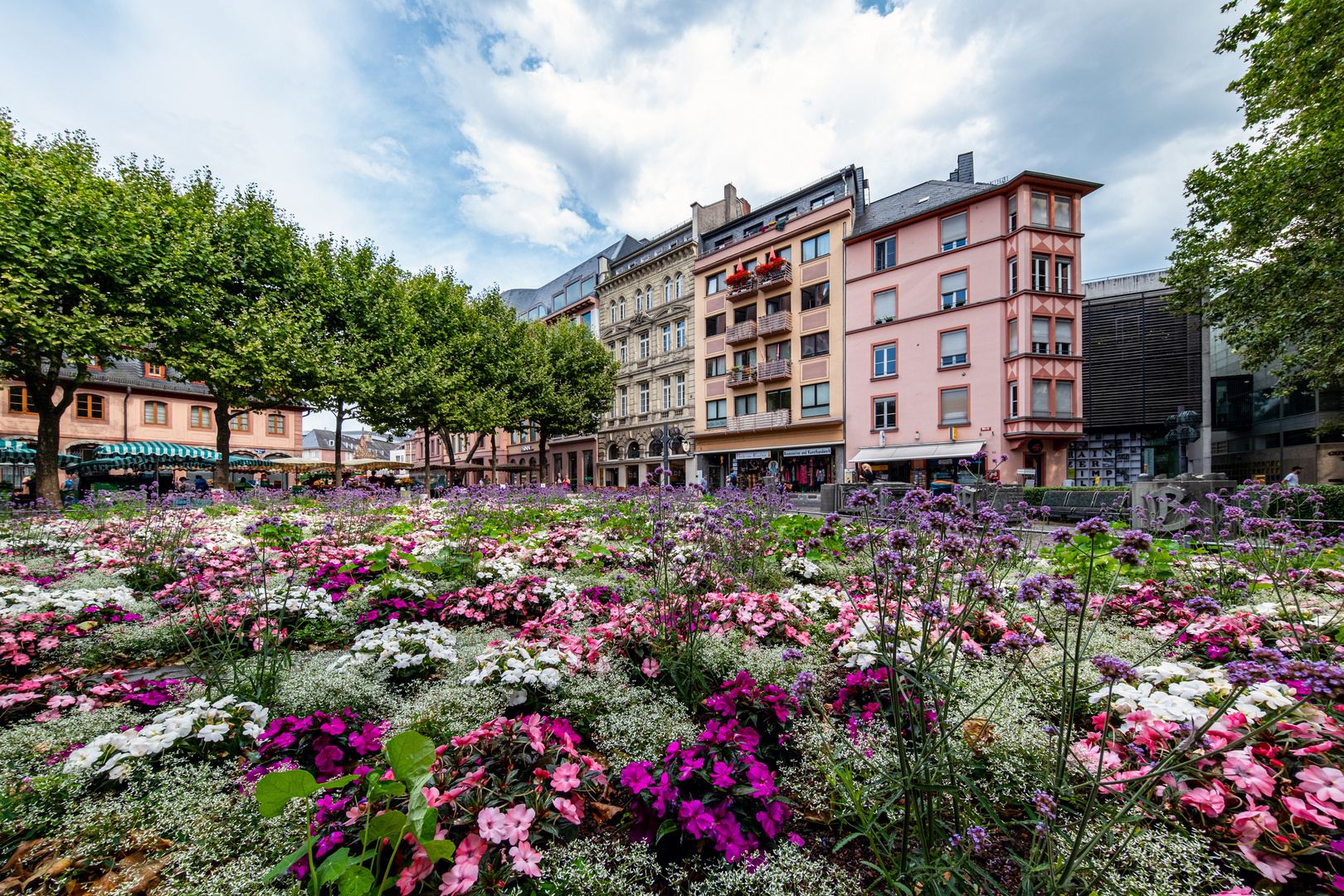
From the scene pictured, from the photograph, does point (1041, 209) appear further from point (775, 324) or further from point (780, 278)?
point (775, 324)

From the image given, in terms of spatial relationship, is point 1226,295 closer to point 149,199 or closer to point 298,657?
point 298,657

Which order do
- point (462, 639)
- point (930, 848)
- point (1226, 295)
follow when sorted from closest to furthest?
point (930, 848), point (462, 639), point (1226, 295)

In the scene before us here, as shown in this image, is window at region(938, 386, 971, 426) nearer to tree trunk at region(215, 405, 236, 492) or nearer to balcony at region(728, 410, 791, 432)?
balcony at region(728, 410, 791, 432)

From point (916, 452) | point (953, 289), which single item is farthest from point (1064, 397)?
point (953, 289)

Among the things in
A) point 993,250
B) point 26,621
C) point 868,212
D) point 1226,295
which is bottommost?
point 26,621

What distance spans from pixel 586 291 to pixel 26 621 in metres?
36.8

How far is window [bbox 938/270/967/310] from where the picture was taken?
21500mm

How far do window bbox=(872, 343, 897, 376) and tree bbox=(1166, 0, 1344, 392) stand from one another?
974 cm

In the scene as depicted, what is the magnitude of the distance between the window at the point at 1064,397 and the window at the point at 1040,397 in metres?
0.51

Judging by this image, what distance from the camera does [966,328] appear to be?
69.4 ft

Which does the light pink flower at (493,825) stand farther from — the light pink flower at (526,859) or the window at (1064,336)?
the window at (1064,336)

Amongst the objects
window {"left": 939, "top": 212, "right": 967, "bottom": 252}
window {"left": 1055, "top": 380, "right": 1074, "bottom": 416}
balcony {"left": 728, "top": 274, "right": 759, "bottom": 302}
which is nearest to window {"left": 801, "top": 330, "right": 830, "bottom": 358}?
balcony {"left": 728, "top": 274, "right": 759, "bottom": 302}

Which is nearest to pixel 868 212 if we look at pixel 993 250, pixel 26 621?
pixel 993 250

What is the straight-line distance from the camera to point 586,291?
1476 inches
